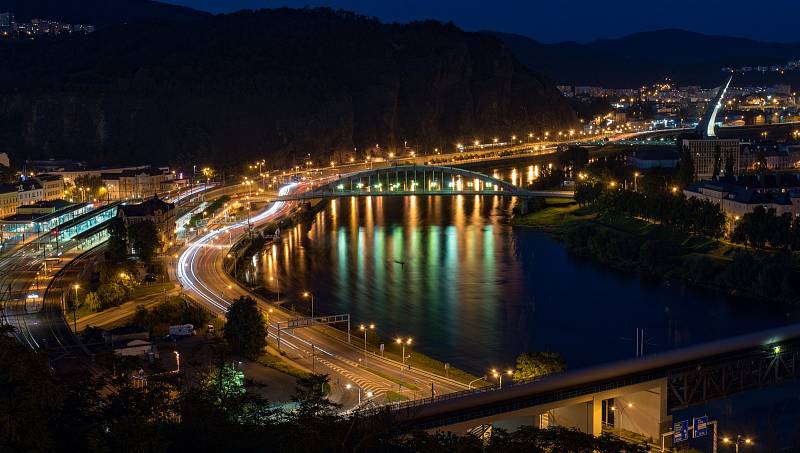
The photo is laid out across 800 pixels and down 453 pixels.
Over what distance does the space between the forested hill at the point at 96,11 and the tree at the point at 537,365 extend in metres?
35.0

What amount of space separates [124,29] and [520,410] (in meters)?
33.4

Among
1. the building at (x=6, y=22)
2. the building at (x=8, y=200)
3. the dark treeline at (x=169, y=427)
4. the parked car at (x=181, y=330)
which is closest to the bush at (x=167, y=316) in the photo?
the parked car at (x=181, y=330)

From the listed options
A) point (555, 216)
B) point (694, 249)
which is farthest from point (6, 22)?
point (694, 249)

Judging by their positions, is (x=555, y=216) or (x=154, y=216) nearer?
(x=154, y=216)

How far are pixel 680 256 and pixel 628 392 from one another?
6.88 metres

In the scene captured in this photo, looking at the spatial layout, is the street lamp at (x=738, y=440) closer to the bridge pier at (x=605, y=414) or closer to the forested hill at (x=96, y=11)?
the bridge pier at (x=605, y=414)

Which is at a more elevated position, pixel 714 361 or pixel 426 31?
pixel 426 31

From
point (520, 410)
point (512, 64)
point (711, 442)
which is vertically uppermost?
point (512, 64)

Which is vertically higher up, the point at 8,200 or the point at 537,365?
the point at 8,200

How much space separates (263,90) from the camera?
29.8 m

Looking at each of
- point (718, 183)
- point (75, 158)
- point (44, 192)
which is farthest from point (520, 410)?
point (75, 158)

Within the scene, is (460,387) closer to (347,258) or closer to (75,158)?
(347,258)

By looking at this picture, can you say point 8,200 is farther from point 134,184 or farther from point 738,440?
point 738,440

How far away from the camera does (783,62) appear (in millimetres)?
63719
